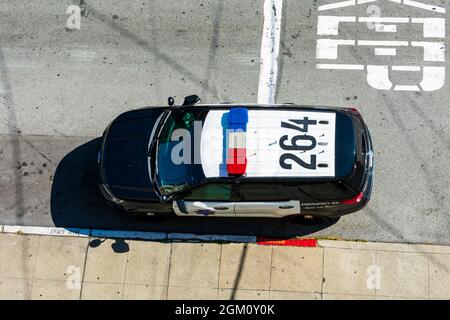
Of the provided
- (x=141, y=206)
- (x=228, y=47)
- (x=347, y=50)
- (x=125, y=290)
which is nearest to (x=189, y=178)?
(x=141, y=206)

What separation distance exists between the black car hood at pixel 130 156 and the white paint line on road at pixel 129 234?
1.10 meters

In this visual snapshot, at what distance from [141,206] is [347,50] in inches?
200

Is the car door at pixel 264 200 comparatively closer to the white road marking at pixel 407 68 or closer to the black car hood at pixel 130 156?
the black car hood at pixel 130 156

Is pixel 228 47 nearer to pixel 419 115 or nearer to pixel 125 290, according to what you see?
Result: pixel 419 115

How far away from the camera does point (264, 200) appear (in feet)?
27.1

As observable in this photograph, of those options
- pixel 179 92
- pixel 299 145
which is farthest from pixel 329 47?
pixel 299 145

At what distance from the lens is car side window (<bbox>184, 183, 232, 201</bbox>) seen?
8148mm

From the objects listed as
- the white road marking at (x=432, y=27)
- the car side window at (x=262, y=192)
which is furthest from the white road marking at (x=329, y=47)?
the car side window at (x=262, y=192)

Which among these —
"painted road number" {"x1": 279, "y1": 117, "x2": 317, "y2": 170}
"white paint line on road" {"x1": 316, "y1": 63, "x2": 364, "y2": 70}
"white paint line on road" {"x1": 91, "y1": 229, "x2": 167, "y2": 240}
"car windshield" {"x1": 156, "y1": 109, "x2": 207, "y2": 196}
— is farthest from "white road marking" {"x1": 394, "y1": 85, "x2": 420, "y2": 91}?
"white paint line on road" {"x1": 91, "y1": 229, "x2": 167, "y2": 240}

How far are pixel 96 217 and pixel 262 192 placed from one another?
339 cm

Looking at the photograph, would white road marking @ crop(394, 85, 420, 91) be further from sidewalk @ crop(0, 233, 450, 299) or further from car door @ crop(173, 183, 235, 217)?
car door @ crop(173, 183, 235, 217)

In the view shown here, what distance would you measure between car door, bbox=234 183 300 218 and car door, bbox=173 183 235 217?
0.54ft

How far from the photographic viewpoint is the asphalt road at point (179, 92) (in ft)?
30.9

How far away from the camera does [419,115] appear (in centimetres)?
985
